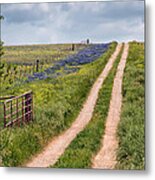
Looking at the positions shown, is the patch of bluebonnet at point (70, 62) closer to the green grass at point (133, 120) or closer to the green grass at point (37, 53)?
the green grass at point (37, 53)

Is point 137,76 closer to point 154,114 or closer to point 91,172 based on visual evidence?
point 154,114

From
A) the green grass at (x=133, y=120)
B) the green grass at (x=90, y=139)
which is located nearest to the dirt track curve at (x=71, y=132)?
the green grass at (x=90, y=139)

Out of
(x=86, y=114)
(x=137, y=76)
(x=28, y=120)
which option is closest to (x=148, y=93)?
(x=137, y=76)

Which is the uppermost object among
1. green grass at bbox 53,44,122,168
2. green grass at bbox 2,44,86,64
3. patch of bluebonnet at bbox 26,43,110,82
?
green grass at bbox 2,44,86,64

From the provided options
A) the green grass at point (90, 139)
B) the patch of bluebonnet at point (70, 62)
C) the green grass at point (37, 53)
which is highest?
the green grass at point (37, 53)

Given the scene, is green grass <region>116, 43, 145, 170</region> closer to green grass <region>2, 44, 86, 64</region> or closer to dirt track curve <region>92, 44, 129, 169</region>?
dirt track curve <region>92, 44, 129, 169</region>

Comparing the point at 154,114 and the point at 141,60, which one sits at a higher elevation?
the point at 141,60

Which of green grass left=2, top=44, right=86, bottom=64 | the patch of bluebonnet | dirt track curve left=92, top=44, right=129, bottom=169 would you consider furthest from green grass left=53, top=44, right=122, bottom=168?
green grass left=2, top=44, right=86, bottom=64
